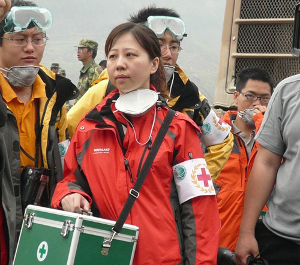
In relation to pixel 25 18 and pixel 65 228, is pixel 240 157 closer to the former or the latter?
pixel 25 18

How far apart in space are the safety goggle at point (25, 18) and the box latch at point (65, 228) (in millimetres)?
1673

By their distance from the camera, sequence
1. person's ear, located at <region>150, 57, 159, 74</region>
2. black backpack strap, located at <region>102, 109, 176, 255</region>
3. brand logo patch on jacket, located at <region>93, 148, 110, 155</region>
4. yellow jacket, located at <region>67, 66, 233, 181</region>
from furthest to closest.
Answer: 1. yellow jacket, located at <region>67, 66, 233, 181</region>
2. person's ear, located at <region>150, 57, 159, 74</region>
3. brand logo patch on jacket, located at <region>93, 148, 110, 155</region>
4. black backpack strap, located at <region>102, 109, 176, 255</region>

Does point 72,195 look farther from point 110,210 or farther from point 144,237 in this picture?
point 144,237

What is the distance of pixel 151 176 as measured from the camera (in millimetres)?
3180

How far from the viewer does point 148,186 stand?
3.18 metres

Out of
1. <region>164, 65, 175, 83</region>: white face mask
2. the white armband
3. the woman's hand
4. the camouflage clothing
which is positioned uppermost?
<region>164, 65, 175, 83</region>: white face mask

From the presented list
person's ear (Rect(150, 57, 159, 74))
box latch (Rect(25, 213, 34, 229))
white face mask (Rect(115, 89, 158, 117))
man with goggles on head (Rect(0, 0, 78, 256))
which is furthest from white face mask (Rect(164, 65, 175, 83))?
box latch (Rect(25, 213, 34, 229))

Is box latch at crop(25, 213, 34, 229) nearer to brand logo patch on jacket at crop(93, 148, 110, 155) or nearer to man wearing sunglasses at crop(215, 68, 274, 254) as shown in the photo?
brand logo patch on jacket at crop(93, 148, 110, 155)

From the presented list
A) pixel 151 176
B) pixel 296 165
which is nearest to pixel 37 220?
pixel 151 176

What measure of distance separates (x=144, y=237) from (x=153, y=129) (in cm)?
59

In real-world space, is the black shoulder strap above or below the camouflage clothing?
above

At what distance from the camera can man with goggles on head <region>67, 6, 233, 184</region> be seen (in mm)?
4203

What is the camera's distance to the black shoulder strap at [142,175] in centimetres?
295

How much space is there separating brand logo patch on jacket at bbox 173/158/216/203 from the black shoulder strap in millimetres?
176
